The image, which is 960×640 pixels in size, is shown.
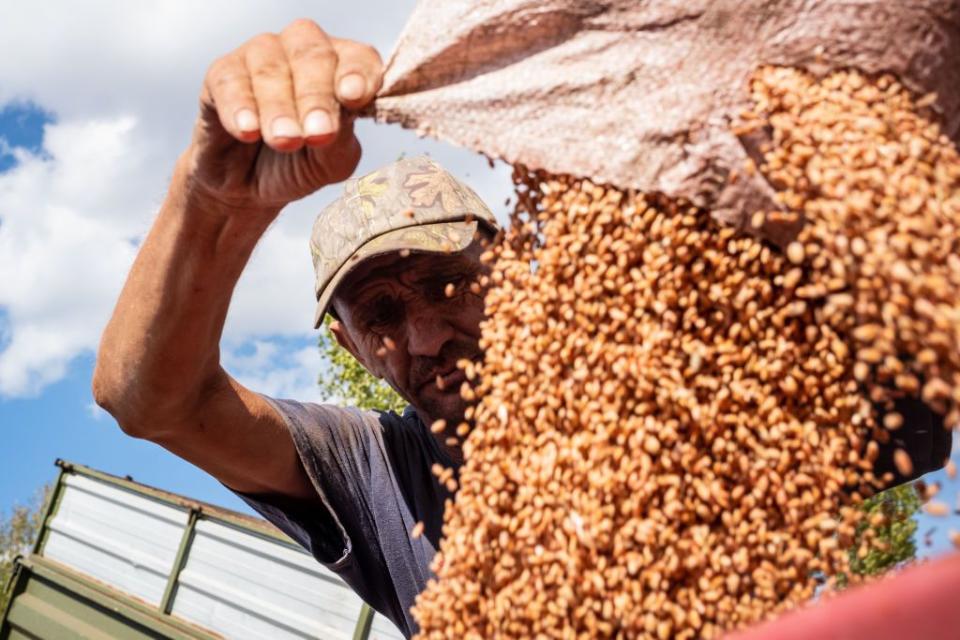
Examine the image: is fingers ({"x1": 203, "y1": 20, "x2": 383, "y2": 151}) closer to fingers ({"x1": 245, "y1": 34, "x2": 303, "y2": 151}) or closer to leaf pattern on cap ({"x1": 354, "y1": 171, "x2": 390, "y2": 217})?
fingers ({"x1": 245, "y1": 34, "x2": 303, "y2": 151})

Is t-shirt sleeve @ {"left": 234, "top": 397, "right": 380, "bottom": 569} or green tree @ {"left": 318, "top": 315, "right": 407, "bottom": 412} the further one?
green tree @ {"left": 318, "top": 315, "right": 407, "bottom": 412}

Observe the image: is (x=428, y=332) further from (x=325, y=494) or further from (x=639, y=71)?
(x=639, y=71)

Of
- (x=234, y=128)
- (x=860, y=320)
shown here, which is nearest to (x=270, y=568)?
(x=234, y=128)

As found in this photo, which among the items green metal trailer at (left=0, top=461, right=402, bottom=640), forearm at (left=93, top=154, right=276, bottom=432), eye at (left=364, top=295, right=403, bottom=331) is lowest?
green metal trailer at (left=0, top=461, right=402, bottom=640)

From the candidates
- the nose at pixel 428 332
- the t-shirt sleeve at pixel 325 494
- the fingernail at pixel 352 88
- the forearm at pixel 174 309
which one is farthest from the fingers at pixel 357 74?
the t-shirt sleeve at pixel 325 494

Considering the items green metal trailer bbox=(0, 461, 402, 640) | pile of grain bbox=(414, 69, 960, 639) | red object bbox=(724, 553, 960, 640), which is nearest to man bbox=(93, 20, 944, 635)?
pile of grain bbox=(414, 69, 960, 639)

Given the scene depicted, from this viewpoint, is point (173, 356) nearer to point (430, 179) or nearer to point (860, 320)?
point (430, 179)

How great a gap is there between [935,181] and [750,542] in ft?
2.11

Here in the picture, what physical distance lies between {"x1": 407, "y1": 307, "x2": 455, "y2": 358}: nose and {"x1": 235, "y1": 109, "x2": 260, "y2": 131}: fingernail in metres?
0.95

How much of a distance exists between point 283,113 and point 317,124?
0.08m

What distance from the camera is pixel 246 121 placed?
1754 mm

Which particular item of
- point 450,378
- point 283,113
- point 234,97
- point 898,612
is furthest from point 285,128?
point 898,612

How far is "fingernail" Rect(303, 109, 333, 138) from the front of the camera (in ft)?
5.59

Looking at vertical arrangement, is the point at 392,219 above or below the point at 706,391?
above
